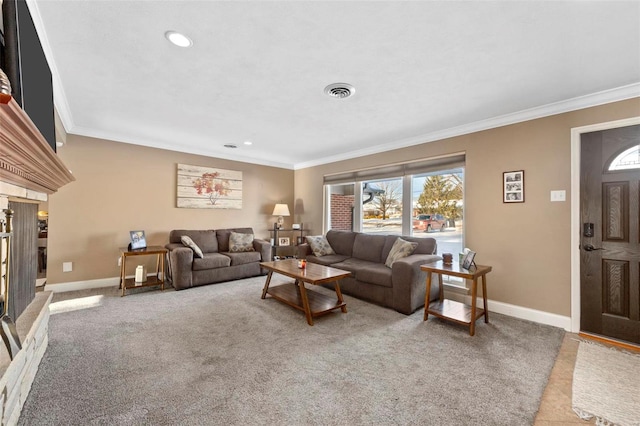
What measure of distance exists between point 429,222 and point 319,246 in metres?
1.82

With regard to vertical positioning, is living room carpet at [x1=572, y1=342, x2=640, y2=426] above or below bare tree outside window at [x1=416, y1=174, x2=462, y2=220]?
below

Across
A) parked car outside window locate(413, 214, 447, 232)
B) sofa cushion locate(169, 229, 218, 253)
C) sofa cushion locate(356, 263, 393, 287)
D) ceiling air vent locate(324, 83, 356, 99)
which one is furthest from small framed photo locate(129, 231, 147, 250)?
parked car outside window locate(413, 214, 447, 232)

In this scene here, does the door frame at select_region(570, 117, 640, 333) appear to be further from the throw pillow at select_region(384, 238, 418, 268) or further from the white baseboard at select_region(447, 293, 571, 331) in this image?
the throw pillow at select_region(384, 238, 418, 268)

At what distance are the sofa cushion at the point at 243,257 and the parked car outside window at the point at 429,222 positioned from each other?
2767 mm

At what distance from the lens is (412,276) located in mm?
3062

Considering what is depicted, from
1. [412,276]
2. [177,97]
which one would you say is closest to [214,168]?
[177,97]

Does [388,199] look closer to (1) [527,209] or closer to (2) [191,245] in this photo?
(1) [527,209]

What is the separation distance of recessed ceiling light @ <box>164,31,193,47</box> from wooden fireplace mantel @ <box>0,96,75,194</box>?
3.53 feet

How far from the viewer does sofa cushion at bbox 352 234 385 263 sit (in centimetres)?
421

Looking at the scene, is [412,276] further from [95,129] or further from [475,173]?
[95,129]

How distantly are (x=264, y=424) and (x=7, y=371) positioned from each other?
3.83 feet

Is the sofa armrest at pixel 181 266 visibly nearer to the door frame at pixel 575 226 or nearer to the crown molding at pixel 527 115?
the crown molding at pixel 527 115

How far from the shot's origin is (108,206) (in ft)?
13.5

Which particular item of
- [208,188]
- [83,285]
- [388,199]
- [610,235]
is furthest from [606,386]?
[83,285]
